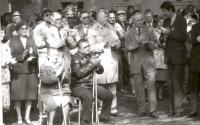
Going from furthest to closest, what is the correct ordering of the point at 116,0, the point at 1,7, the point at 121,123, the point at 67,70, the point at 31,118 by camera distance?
the point at 116,0 → the point at 1,7 → the point at 31,118 → the point at 121,123 → the point at 67,70

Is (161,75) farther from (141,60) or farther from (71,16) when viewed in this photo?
(71,16)

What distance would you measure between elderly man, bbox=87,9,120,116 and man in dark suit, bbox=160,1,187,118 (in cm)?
102

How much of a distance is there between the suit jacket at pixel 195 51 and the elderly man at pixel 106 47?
1.51 metres

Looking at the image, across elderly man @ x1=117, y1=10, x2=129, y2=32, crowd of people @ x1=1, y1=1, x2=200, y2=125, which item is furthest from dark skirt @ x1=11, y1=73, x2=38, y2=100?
elderly man @ x1=117, y1=10, x2=129, y2=32

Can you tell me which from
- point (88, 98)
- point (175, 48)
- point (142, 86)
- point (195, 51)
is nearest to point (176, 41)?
point (175, 48)

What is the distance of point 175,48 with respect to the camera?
11.0 meters

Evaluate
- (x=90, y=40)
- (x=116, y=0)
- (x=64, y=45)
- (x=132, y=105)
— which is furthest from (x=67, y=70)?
(x=116, y=0)

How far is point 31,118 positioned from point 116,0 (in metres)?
11.8

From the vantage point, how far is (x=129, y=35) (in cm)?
1132

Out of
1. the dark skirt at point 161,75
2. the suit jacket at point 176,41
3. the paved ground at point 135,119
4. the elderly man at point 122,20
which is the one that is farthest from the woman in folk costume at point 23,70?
the elderly man at point 122,20

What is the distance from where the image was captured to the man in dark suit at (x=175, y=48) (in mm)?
10914

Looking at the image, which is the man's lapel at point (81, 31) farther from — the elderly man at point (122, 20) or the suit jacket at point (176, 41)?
the elderly man at point (122, 20)

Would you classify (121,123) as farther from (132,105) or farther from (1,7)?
(1,7)

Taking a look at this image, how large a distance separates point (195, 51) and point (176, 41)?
0.42 meters
